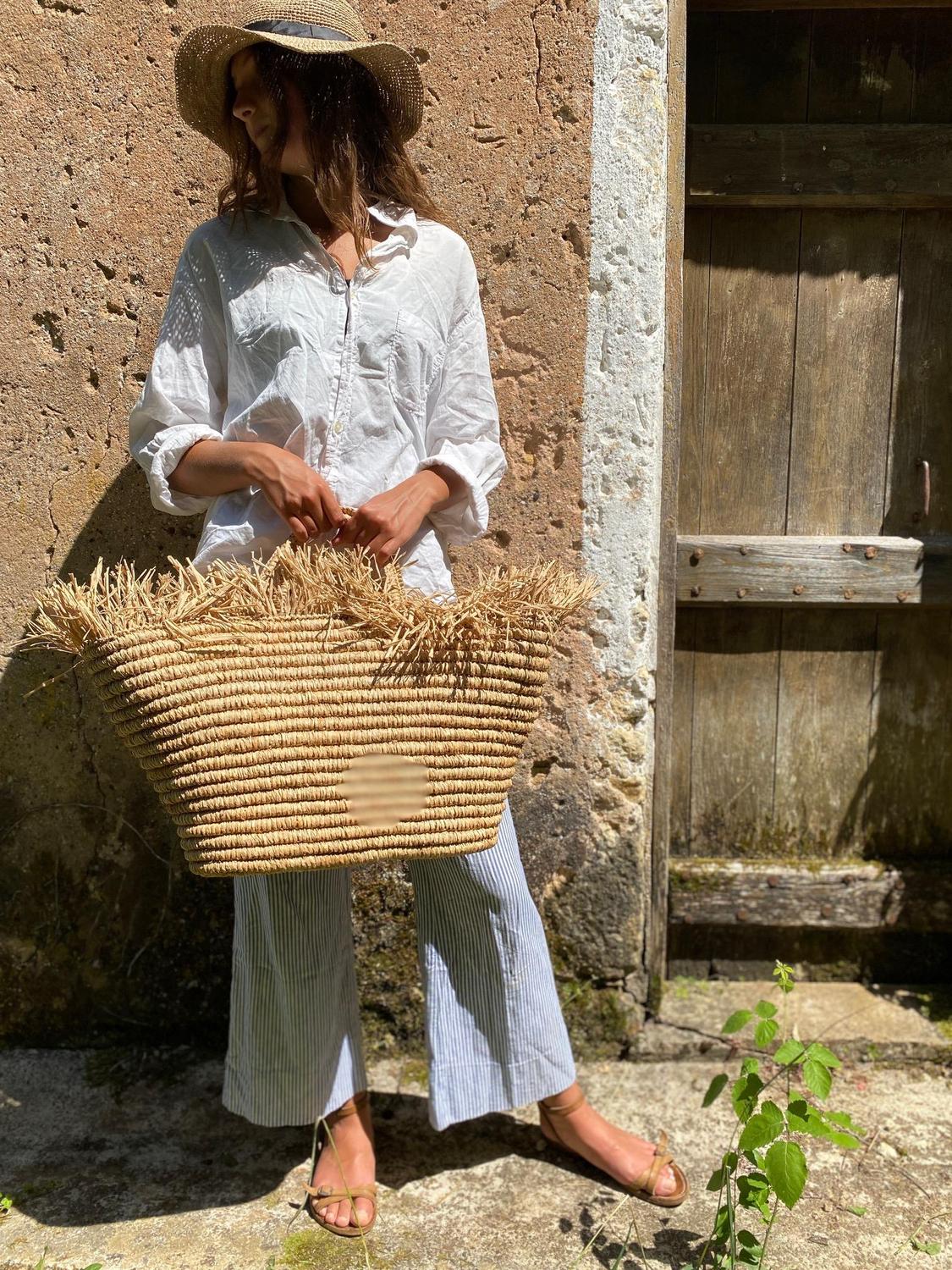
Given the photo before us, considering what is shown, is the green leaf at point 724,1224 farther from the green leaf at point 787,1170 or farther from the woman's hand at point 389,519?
the woman's hand at point 389,519

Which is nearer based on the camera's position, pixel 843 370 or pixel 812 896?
pixel 843 370

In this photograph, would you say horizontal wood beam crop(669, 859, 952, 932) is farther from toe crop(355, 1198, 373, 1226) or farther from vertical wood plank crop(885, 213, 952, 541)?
toe crop(355, 1198, 373, 1226)

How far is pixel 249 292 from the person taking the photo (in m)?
1.50

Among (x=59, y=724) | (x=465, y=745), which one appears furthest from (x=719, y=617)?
(x=59, y=724)

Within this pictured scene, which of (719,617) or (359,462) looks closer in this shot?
(359,462)

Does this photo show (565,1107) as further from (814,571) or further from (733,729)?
(814,571)

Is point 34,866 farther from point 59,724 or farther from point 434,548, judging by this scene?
point 434,548

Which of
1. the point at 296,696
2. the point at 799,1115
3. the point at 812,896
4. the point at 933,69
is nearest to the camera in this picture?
the point at 296,696

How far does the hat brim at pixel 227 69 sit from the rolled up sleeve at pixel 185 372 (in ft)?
0.70

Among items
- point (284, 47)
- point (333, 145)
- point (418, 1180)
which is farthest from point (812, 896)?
point (284, 47)

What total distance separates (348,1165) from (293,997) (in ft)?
1.08

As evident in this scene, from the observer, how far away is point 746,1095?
1475 mm

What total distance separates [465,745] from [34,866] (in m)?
1.23

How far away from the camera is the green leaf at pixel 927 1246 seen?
1604mm
